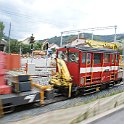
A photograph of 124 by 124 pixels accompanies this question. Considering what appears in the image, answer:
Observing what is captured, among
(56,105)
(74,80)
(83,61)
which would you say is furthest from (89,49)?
(56,105)

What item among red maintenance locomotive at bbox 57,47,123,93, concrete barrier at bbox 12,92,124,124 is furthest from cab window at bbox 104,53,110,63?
concrete barrier at bbox 12,92,124,124

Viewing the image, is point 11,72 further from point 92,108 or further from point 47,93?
point 92,108

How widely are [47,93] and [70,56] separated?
3.73 meters

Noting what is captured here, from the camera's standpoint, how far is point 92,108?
7422 millimetres

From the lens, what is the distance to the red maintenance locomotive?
49.7 ft

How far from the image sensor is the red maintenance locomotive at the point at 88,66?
15.2 meters

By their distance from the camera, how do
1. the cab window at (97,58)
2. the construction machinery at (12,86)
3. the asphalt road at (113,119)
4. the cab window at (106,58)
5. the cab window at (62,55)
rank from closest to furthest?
the asphalt road at (113,119), the construction machinery at (12,86), the cab window at (62,55), the cab window at (97,58), the cab window at (106,58)

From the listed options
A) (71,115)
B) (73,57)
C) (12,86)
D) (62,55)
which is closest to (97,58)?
(73,57)

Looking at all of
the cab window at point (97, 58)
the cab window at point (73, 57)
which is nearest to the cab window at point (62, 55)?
the cab window at point (73, 57)

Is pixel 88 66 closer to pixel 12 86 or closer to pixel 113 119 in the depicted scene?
pixel 12 86

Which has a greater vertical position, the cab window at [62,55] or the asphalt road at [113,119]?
the cab window at [62,55]

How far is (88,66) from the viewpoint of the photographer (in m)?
15.5

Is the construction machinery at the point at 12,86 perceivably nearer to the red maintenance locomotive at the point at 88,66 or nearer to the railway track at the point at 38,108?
the railway track at the point at 38,108

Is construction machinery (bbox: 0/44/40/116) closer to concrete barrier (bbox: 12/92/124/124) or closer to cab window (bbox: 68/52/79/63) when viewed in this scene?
concrete barrier (bbox: 12/92/124/124)
